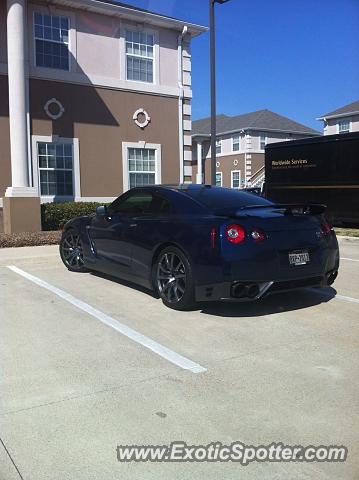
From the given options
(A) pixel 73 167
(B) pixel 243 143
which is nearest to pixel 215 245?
(A) pixel 73 167

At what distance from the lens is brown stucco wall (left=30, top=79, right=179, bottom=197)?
14.5 meters

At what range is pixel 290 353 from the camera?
14.7ft

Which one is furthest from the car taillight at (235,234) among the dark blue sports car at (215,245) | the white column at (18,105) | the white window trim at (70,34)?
the white window trim at (70,34)

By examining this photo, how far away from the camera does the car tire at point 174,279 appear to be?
5598 mm

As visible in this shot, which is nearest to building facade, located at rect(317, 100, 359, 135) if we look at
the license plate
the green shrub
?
the green shrub

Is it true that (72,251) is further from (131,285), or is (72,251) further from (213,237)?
(213,237)

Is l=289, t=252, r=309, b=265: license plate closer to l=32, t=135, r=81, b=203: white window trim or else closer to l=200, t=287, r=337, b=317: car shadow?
l=200, t=287, r=337, b=317: car shadow

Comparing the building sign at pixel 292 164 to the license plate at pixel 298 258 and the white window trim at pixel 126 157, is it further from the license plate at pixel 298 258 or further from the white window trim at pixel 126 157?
the license plate at pixel 298 258

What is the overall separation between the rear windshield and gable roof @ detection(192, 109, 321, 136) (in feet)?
118

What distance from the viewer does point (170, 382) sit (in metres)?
3.85

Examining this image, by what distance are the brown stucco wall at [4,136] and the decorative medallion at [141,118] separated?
407 centimetres

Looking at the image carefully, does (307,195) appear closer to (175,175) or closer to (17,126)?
(175,175)

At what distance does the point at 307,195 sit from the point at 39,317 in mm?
13656

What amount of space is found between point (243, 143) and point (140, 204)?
3679 cm
